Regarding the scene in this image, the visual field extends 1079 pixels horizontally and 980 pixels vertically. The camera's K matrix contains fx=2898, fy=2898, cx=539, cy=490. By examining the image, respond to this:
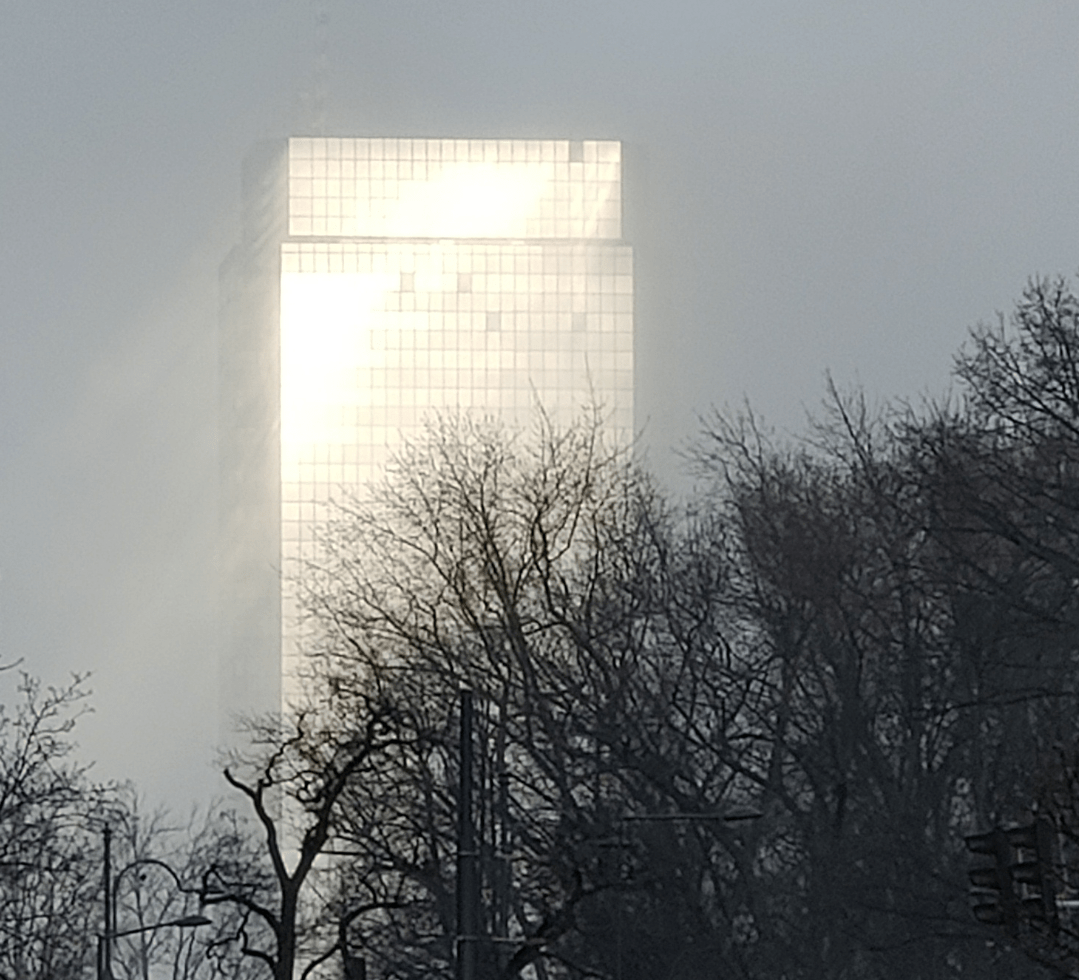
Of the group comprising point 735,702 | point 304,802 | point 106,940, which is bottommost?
point 304,802

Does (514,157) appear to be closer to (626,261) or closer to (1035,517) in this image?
(626,261)

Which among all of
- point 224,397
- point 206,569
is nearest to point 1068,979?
point 206,569

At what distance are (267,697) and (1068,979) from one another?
103m

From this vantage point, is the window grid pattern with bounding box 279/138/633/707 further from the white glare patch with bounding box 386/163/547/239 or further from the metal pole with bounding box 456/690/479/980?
the metal pole with bounding box 456/690/479/980

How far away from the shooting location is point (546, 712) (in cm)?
3978

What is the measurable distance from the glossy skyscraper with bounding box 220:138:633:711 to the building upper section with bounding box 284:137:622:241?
4.0 inches

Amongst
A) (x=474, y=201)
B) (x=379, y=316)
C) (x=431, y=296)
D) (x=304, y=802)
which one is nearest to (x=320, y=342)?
(x=379, y=316)

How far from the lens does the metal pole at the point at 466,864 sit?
26906 mm

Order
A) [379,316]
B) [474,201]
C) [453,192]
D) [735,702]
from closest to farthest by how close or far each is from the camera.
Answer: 1. [735,702]
2. [379,316]
3. [474,201]
4. [453,192]

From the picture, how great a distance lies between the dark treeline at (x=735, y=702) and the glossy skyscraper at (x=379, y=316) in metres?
73.2

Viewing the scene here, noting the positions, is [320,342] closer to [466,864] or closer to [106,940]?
[106,940]

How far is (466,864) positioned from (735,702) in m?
13.8

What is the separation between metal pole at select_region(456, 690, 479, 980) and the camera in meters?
26.9

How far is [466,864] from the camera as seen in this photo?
27.5 metres
